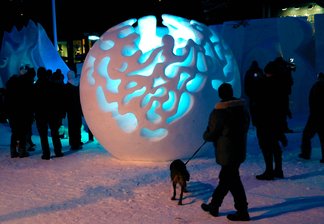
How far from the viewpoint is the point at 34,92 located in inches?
360

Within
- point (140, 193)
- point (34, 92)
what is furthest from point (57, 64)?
point (140, 193)

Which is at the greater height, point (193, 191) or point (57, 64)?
point (57, 64)

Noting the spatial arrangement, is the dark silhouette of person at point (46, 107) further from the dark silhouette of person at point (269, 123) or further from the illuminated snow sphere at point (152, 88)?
the dark silhouette of person at point (269, 123)

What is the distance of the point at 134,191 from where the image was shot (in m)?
6.51

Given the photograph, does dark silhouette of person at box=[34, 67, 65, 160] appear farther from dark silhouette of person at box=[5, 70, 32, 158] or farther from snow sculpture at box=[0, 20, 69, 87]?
snow sculpture at box=[0, 20, 69, 87]

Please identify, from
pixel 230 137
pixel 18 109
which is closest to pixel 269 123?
pixel 230 137

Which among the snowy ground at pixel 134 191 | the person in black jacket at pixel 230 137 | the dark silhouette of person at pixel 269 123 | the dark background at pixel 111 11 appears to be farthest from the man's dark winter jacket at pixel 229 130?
the dark background at pixel 111 11

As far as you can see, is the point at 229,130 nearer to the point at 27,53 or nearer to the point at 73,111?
the point at 73,111

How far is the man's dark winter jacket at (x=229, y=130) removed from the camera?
16.4ft

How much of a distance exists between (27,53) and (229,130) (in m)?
13.1

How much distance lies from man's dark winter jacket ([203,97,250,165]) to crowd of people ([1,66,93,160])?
4.82 meters

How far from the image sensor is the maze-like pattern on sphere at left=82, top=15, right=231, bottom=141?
305 inches

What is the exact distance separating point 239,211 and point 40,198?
9.40 feet

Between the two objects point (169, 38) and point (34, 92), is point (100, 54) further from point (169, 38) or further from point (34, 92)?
point (34, 92)
